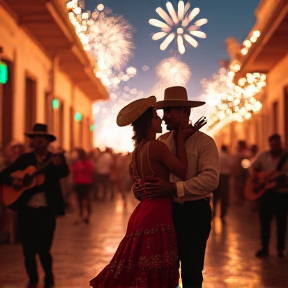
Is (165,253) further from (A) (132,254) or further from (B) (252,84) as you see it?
(B) (252,84)

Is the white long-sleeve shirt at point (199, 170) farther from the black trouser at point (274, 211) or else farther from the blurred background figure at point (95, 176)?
the blurred background figure at point (95, 176)

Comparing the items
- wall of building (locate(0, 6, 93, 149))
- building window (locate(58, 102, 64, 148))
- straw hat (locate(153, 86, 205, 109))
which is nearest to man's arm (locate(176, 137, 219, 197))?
straw hat (locate(153, 86, 205, 109))

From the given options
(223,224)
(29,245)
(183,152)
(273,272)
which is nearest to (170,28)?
(223,224)

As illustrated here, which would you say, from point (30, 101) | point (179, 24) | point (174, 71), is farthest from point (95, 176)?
point (179, 24)

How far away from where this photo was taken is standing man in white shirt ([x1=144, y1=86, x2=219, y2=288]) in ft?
18.5

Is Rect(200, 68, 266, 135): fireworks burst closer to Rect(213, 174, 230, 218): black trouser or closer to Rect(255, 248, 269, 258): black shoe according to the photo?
Rect(213, 174, 230, 218): black trouser

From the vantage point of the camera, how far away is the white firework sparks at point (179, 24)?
1411 centimetres

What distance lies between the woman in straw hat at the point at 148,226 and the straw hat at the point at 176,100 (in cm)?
27

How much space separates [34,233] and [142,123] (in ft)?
9.59

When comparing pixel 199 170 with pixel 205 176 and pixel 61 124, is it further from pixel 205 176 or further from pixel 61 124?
pixel 61 124

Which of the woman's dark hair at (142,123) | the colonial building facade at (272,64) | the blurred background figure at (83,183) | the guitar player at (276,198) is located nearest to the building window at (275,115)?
the colonial building facade at (272,64)

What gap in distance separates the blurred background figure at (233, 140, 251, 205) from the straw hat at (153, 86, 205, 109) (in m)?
16.5

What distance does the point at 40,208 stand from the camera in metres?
8.20

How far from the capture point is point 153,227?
5.48 m
